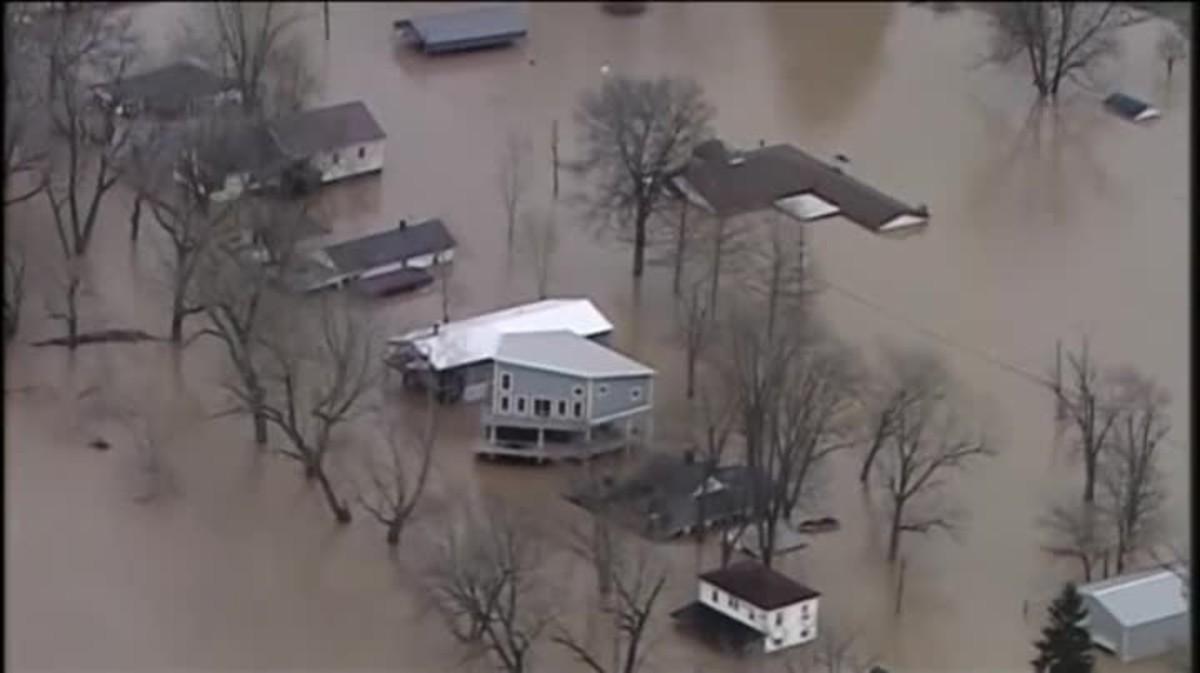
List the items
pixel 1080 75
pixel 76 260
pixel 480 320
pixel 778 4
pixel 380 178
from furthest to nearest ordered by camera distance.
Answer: pixel 778 4 → pixel 1080 75 → pixel 380 178 → pixel 76 260 → pixel 480 320

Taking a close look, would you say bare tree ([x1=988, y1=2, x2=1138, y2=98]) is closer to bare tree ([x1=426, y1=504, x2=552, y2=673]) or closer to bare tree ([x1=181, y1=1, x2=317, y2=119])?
bare tree ([x1=181, y1=1, x2=317, y2=119])

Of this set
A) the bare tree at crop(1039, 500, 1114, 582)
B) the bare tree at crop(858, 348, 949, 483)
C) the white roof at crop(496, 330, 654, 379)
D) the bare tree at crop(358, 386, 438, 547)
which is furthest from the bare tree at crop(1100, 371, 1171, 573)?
the bare tree at crop(358, 386, 438, 547)

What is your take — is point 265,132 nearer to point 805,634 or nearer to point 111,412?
point 111,412

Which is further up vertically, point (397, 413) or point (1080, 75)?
point (1080, 75)

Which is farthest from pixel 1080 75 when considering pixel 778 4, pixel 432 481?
pixel 432 481

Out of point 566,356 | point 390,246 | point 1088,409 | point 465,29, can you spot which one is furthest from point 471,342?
point 465,29

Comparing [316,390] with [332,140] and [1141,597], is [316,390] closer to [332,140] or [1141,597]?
[332,140]
